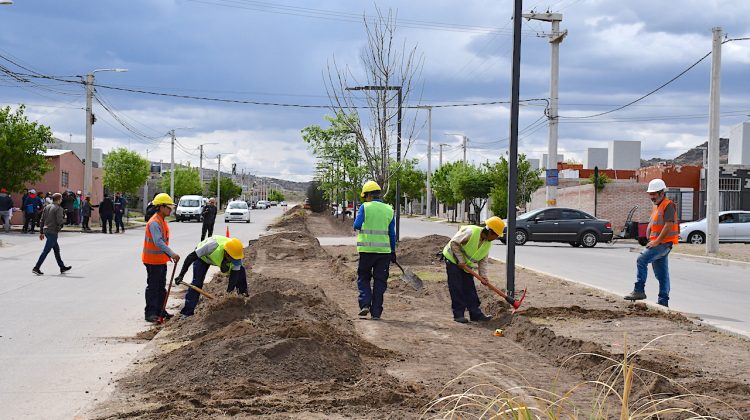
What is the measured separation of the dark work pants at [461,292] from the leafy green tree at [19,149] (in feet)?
91.8

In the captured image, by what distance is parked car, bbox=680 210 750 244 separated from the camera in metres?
31.6

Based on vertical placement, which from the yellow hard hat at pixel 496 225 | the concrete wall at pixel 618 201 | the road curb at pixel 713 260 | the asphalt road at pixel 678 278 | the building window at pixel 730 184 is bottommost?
the asphalt road at pixel 678 278

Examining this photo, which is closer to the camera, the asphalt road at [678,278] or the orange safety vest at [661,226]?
the orange safety vest at [661,226]

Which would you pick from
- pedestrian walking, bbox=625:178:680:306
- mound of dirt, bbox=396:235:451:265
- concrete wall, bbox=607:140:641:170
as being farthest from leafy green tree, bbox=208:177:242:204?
pedestrian walking, bbox=625:178:680:306

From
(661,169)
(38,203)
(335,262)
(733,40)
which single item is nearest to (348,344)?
(335,262)

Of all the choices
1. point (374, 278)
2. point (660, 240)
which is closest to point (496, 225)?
point (374, 278)

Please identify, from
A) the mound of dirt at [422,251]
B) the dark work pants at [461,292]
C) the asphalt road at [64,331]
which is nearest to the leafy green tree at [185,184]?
the mound of dirt at [422,251]

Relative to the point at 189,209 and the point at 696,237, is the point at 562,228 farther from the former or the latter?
the point at 189,209

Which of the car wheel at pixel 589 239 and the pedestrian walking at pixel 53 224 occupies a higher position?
the pedestrian walking at pixel 53 224

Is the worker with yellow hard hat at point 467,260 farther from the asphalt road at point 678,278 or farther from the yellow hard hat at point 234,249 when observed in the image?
the yellow hard hat at point 234,249

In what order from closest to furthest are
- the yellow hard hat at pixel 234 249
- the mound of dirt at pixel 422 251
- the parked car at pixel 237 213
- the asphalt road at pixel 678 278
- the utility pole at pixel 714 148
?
1. the yellow hard hat at pixel 234 249
2. the asphalt road at pixel 678 278
3. the mound of dirt at pixel 422 251
4. the utility pole at pixel 714 148
5. the parked car at pixel 237 213

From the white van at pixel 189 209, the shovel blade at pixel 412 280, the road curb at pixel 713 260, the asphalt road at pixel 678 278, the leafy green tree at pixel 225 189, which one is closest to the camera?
the asphalt road at pixel 678 278

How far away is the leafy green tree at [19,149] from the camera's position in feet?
111

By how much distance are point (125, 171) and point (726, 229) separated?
165 feet
